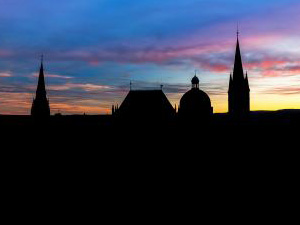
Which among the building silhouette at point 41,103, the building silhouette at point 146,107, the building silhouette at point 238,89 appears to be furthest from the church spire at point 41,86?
the building silhouette at point 238,89

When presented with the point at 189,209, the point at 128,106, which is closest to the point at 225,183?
the point at 189,209

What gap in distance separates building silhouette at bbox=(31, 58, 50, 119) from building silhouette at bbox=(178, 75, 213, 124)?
77.9 feet

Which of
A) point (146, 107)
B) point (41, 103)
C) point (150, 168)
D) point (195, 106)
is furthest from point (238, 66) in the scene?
point (41, 103)

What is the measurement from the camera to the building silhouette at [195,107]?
60344 mm

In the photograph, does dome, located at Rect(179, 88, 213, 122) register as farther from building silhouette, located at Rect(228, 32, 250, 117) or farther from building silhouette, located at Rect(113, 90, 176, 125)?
building silhouette, located at Rect(228, 32, 250, 117)

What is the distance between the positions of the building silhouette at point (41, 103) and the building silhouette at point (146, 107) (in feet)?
52.3

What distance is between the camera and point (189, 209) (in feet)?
87.7

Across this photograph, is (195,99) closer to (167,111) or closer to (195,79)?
(195,79)

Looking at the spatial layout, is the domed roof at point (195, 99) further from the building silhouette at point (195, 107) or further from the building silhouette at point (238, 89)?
the building silhouette at point (238, 89)

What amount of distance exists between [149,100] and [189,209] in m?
31.1

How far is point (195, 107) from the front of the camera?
199 ft

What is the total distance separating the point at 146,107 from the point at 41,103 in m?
20.9

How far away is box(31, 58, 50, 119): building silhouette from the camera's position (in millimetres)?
65875

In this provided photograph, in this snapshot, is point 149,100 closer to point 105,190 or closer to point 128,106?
point 128,106
